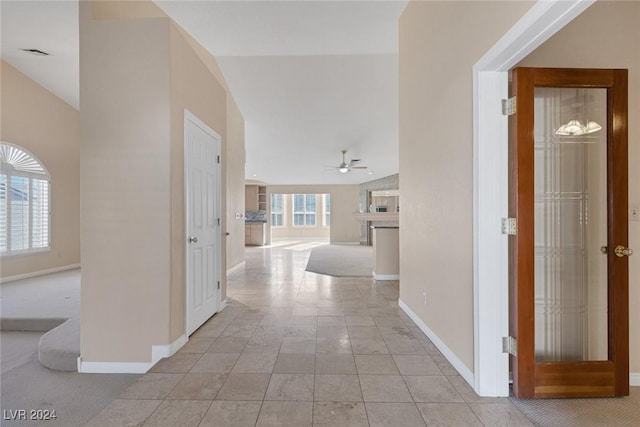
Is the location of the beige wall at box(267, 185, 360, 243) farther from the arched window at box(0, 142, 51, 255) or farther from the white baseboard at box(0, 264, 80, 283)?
the arched window at box(0, 142, 51, 255)

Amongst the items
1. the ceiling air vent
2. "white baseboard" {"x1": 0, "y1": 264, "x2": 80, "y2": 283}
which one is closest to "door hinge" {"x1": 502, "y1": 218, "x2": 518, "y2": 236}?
the ceiling air vent

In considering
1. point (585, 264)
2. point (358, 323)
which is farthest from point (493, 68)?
point (358, 323)

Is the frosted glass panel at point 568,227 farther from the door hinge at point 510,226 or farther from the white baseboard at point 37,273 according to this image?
the white baseboard at point 37,273

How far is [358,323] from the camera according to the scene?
313 cm

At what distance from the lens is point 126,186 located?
99.4 inches

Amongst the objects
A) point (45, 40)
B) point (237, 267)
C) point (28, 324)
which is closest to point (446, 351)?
point (28, 324)

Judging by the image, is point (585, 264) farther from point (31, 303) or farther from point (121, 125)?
point (31, 303)

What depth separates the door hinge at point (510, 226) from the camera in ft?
5.95

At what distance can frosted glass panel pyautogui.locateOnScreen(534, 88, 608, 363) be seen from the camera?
1.96 metres

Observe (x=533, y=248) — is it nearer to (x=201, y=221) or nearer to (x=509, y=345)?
(x=509, y=345)

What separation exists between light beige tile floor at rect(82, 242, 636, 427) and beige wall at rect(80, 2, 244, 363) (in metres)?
0.56

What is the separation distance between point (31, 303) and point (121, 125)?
3441 millimetres

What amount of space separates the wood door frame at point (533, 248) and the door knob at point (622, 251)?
24mm

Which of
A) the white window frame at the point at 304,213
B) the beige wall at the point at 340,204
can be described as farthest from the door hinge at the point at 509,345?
the white window frame at the point at 304,213
